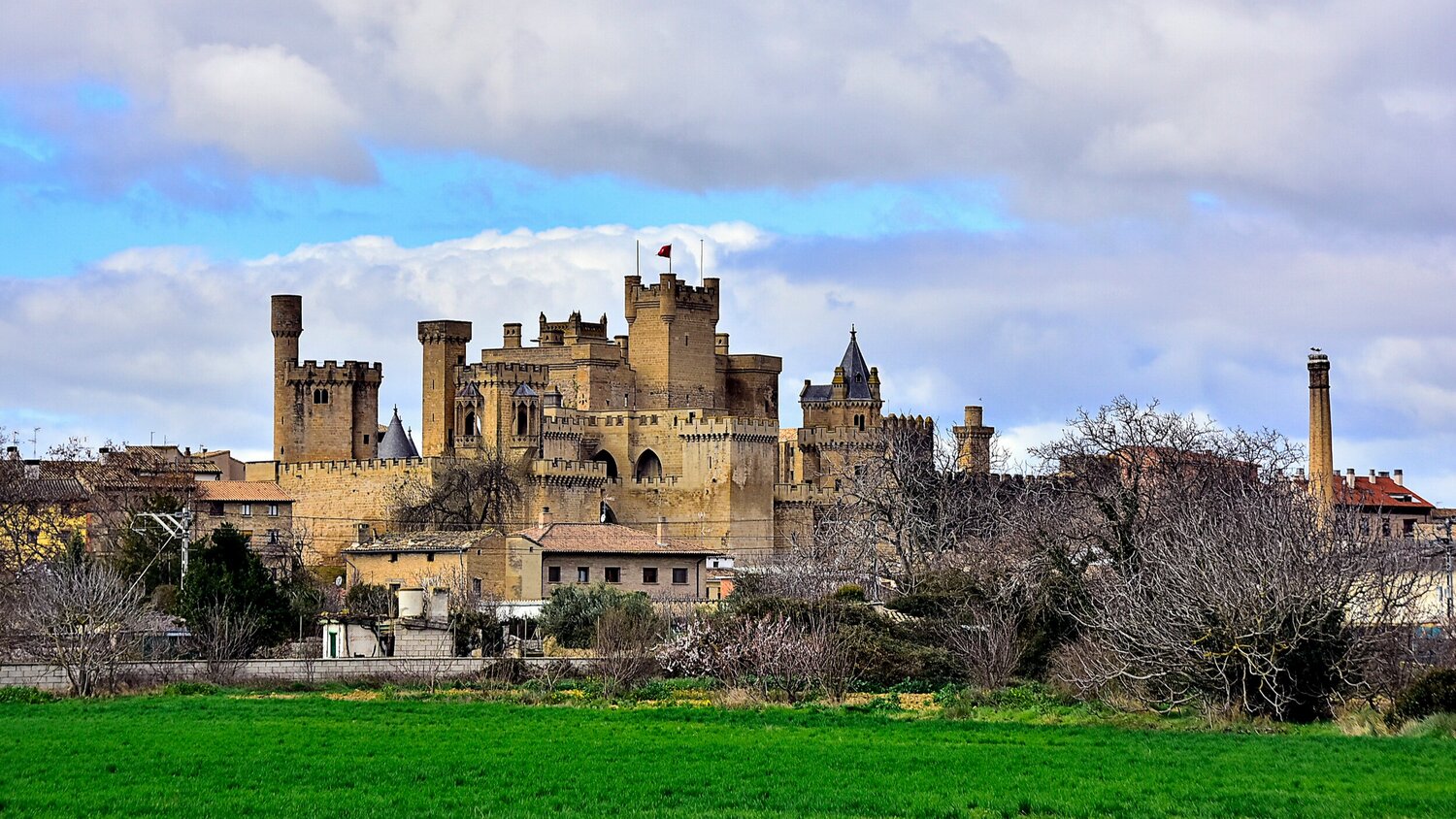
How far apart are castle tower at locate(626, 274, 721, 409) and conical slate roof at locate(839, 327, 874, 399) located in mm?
5622

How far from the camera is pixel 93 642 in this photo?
39781mm

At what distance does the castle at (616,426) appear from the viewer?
272ft

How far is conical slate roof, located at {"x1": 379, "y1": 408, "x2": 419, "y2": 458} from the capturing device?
91188 mm

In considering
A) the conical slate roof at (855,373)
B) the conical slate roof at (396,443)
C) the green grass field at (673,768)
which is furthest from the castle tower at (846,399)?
the green grass field at (673,768)

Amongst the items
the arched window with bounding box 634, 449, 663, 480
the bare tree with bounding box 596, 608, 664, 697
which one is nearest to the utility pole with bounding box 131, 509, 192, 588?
the bare tree with bounding box 596, 608, 664, 697

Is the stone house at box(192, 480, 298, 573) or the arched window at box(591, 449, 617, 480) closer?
the stone house at box(192, 480, 298, 573)

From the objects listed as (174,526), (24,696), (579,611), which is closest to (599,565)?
(579,611)

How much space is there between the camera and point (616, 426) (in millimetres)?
87625

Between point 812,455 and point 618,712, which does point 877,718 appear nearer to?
point 618,712

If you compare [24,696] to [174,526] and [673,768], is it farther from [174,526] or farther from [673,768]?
[174,526]

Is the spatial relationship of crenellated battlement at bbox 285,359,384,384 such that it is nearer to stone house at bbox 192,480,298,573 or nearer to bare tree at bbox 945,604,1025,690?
stone house at bbox 192,480,298,573

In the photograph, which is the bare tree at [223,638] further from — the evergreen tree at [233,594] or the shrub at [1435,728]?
the shrub at [1435,728]

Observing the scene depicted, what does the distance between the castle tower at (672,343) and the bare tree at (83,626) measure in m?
49.9

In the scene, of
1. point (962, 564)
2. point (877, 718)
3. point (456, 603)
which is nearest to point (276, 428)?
point (456, 603)
